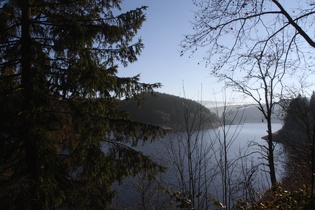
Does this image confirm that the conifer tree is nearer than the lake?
Yes

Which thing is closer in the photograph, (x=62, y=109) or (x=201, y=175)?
(x=201, y=175)

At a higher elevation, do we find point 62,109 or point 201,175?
point 62,109

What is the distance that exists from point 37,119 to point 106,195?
247 cm

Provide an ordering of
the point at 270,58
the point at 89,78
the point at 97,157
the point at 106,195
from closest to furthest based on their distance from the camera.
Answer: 1. the point at 97,157
2. the point at 89,78
3. the point at 270,58
4. the point at 106,195

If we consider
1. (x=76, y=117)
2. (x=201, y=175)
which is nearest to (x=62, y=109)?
(x=76, y=117)

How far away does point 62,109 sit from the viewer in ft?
15.1

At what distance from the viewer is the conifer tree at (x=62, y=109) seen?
342 centimetres

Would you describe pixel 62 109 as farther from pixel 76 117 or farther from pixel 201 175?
pixel 201 175

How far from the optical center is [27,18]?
4.15 meters

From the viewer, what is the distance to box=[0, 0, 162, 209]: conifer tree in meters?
3.42

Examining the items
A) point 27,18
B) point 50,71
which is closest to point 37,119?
point 50,71

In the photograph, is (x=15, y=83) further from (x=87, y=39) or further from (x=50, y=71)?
(x=87, y=39)

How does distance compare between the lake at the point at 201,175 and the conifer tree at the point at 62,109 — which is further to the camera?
the lake at the point at 201,175

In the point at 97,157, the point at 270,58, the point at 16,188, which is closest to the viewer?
the point at 16,188
